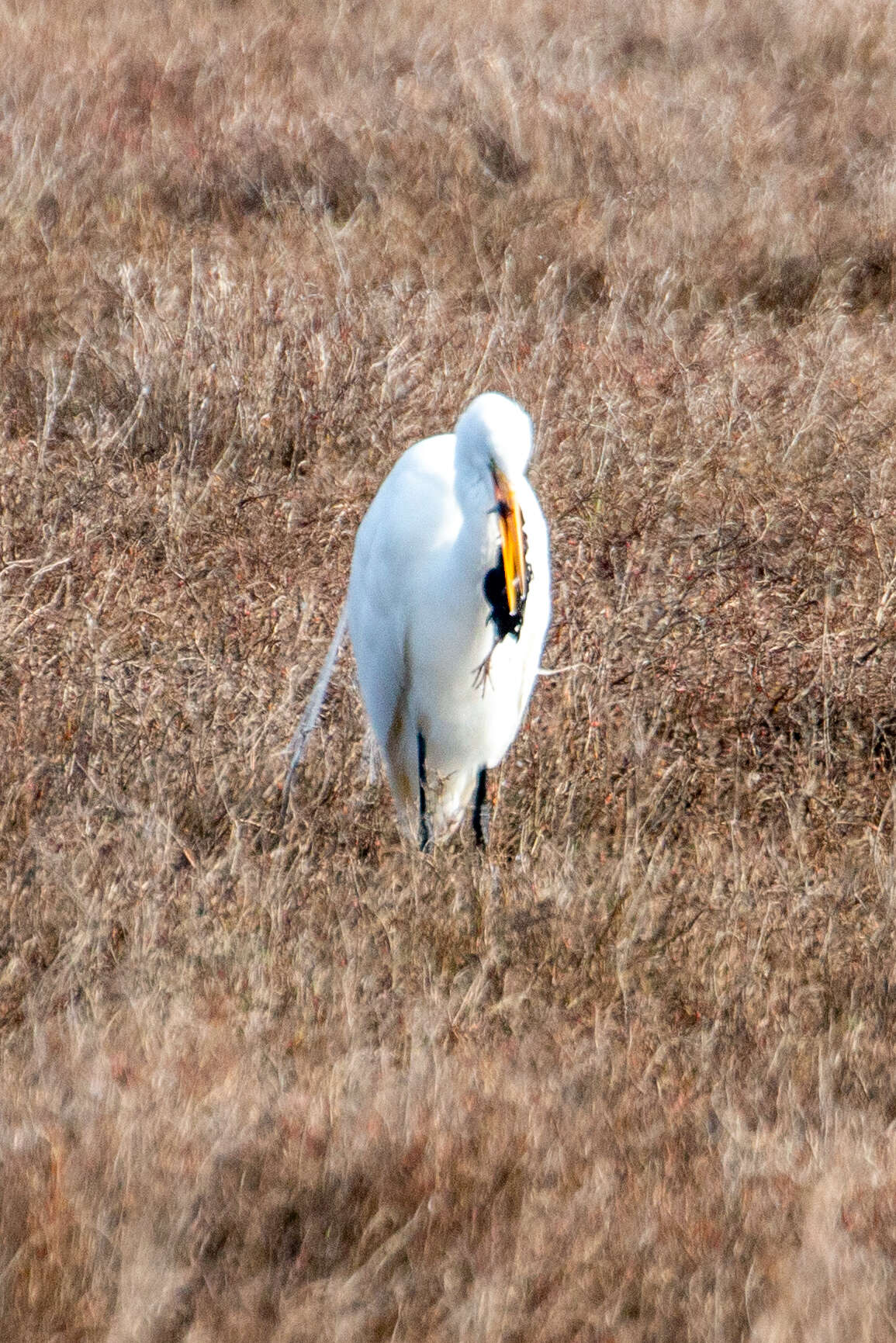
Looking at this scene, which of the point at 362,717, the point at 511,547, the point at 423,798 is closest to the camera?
the point at 511,547

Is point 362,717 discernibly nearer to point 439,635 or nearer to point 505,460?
point 439,635

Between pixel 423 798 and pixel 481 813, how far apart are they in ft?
0.47

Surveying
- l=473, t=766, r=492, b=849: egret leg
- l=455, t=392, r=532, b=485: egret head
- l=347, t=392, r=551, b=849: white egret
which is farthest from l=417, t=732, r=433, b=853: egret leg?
l=455, t=392, r=532, b=485: egret head

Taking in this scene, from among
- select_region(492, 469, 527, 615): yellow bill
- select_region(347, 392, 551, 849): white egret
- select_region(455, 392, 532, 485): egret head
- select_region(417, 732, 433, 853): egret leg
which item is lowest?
Result: select_region(417, 732, 433, 853): egret leg

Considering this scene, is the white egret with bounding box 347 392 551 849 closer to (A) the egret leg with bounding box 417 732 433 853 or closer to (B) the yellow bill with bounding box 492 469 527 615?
(A) the egret leg with bounding box 417 732 433 853

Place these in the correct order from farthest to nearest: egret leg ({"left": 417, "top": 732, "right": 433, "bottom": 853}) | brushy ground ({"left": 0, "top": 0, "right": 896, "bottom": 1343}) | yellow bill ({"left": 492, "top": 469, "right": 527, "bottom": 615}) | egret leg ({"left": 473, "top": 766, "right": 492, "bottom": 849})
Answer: egret leg ({"left": 473, "top": 766, "right": 492, "bottom": 849}) → egret leg ({"left": 417, "top": 732, "right": 433, "bottom": 853}) → yellow bill ({"left": 492, "top": 469, "right": 527, "bottom": 615}) → brushy ground ({"left": 0, "top": 0, "right": 896, "bottom": 1343})

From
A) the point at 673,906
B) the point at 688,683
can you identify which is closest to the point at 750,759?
the point at 688,683

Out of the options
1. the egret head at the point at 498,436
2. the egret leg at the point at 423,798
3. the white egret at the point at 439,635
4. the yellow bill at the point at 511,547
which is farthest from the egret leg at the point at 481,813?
the egret head at the point at 498,436

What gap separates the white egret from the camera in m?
3.48

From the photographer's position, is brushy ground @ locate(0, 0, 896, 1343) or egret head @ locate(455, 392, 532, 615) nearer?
brushy ground @ locate(0, 0, 896, 1343)

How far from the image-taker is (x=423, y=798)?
3.68 m

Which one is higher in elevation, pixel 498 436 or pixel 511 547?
pixel 498 436

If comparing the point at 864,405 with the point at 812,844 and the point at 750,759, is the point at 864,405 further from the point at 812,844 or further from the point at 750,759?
the point at 812,844

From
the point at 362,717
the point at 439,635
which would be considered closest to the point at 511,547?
the point at 439,635
